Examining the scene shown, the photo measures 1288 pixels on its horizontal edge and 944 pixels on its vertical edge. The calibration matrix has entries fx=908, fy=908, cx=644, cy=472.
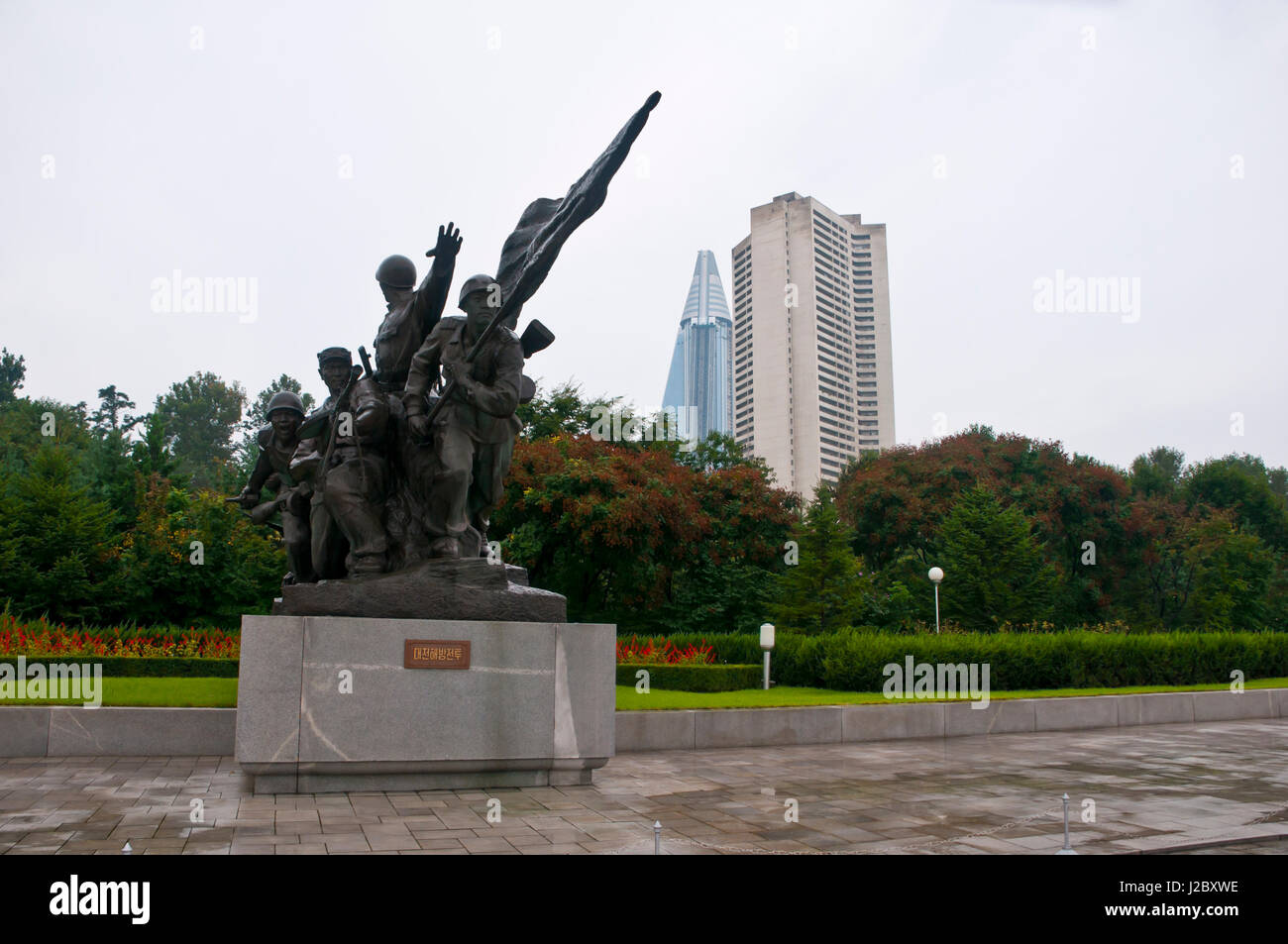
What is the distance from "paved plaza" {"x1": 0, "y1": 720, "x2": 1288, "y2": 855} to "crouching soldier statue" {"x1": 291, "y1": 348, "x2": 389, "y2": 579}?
1.98m

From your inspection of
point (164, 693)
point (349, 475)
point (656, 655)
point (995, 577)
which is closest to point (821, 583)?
point (656, 655)

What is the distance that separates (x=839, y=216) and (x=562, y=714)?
59927 mm

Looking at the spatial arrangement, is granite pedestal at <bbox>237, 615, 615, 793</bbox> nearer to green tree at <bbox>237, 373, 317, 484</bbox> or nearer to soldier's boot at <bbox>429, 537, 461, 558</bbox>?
soldier's boot at <bbox>429, 537, 461, 558</bbox>

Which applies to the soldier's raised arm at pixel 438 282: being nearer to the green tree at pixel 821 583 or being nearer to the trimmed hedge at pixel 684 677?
the trimmed hedge at pixel 684 677

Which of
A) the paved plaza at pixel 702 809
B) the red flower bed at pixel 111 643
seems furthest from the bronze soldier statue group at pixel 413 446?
the red flower bed at pixel 111 643

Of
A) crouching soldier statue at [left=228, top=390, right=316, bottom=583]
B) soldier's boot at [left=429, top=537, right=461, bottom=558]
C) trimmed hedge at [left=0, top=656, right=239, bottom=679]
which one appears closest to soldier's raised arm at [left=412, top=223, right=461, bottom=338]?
crouching soldier statue at [left=228, top=390, right=316, bottom=583]

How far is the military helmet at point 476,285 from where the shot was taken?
315 inches

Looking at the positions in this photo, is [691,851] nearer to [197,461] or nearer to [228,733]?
[228,733]

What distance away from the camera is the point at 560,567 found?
2422 centimetres

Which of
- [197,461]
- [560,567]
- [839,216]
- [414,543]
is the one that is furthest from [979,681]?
[197,461]

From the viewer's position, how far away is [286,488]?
28.8ft

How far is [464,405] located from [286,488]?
2.21 metres

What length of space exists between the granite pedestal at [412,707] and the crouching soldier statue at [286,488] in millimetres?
1439

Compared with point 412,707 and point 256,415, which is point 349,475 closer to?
point 412,707
